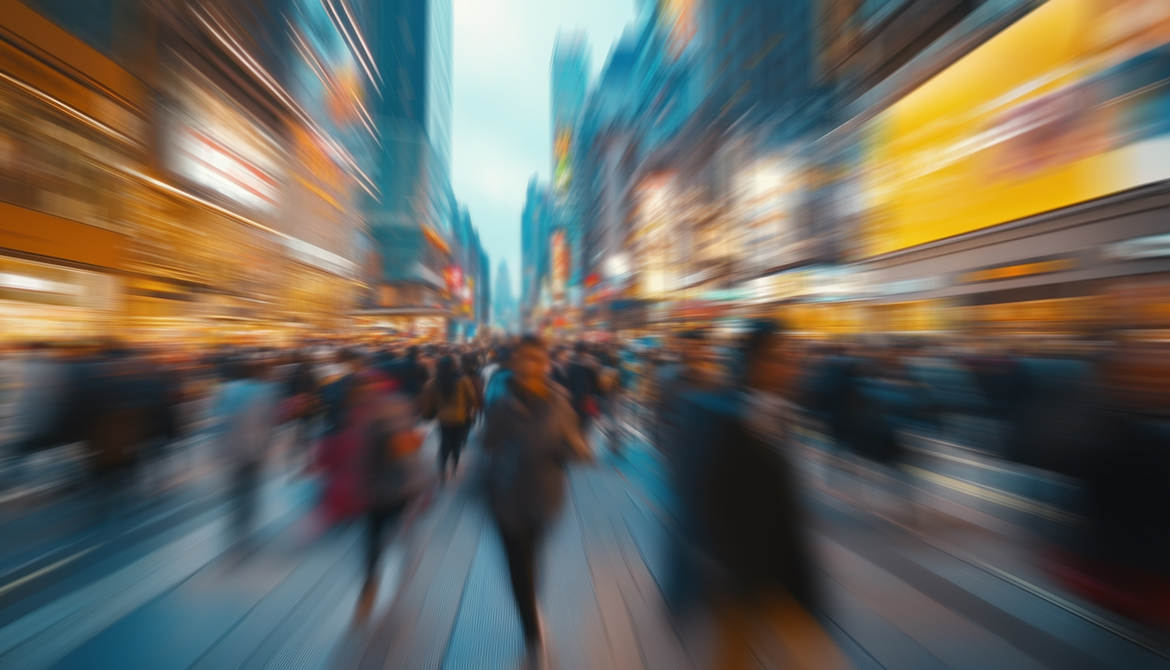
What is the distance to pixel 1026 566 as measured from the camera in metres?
3.44

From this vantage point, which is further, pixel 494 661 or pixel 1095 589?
pixel 494 661

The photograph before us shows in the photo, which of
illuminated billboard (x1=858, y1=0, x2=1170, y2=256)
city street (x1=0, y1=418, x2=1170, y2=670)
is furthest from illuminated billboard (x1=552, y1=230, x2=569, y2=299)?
city street (x1=0, y1=418, x2=1170, y2=670)

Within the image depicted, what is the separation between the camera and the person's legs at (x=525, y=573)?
2535mm

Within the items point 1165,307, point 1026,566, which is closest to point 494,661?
point 1026,566

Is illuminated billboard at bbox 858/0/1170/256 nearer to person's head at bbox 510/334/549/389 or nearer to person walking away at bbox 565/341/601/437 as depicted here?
person walking away at bbox 565/341/601/437

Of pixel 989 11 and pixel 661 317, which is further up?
pixel 989 11

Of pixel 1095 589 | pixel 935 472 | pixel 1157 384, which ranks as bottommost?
pixel 935 472

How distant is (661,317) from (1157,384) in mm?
21076

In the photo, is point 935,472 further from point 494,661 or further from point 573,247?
point 573,247

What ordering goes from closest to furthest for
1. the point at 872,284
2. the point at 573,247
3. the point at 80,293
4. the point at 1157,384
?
the point at 1157,384, the point at 80,293, the point at 872,284, the point at 573,247

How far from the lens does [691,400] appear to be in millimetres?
2189

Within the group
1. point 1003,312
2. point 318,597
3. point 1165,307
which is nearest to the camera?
point 1165,307

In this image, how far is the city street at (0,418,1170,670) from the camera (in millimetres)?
2525

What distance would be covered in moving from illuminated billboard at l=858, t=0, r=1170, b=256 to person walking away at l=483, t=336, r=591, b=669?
10961 millimetres
